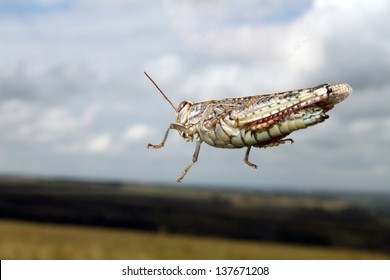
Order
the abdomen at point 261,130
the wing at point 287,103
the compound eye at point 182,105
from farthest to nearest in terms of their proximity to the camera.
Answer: the compound eye at point 182,105 < the wing at point 287,103 < the abdomen at point 261,130

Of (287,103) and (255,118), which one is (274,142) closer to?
(255,118)

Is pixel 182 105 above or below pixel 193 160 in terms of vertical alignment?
above

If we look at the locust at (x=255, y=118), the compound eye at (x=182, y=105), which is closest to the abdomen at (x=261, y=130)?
the locust at (x=255, y=118)

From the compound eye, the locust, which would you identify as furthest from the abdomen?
the compound eye

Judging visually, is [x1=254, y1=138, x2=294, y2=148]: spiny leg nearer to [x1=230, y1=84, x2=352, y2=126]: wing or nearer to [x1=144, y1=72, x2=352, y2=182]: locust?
[x1=144, y1=72, x2=352, y2=182]: locust

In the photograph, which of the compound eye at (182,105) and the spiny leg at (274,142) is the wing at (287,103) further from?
the compound eye at (182,105)

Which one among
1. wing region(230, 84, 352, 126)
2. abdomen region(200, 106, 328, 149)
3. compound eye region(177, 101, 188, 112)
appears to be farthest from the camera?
compound eye region(177, 101, 188, 112)

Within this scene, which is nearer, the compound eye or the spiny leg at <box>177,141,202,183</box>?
the spiny leg at <box>177,141,202,183</box>

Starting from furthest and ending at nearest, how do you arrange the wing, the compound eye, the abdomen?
the compound eye → the wing → the abdomen

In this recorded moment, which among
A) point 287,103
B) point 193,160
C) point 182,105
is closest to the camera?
point 193,160

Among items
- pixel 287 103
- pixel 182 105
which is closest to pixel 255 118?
pixel 287 103
